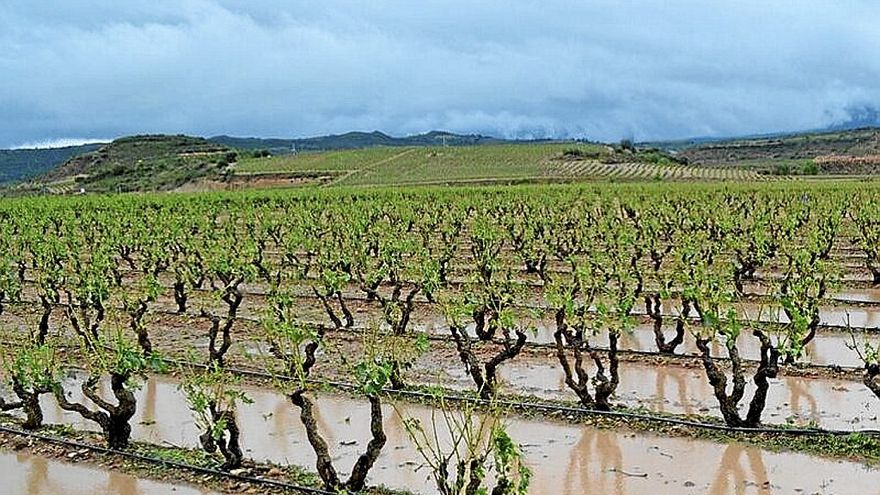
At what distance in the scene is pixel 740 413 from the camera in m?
10.8

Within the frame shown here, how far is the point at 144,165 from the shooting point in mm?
108938

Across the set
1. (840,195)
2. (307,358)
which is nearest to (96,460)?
(307,358)

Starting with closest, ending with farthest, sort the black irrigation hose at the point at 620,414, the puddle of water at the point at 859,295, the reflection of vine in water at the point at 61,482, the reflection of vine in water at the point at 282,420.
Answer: the reflection of vine in water at the point at 61,482 → the black irrigation hose at the point at 620,414 → the reflection of vine in water at the point at 282,420 → the puddle of water at the point at 859,295

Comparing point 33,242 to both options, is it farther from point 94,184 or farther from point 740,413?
point 94,184

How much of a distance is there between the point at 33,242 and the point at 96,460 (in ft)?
52.7

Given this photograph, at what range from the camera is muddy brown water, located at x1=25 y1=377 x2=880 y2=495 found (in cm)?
866

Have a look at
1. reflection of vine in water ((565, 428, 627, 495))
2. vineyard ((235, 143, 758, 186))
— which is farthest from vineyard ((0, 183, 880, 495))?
vineyard ((235, 143, 758, 186))

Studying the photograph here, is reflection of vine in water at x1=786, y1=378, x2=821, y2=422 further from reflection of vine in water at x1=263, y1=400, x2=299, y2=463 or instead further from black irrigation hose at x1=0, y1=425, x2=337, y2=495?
reflection of vine in water at x1=263, y1=400, x2=299, y2=463

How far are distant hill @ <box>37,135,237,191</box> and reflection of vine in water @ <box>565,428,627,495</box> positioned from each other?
81.2 metres

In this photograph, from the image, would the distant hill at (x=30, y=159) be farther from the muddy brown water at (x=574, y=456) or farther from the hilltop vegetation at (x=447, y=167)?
the muddy brown water at (x=574, y=456)

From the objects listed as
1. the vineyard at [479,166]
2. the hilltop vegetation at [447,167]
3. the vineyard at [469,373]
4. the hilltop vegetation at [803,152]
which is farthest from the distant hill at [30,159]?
the vineyard at [469,373]

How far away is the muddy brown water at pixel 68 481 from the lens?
906cm

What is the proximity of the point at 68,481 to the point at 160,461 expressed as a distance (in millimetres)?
886

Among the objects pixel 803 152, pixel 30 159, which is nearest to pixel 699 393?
pixel 803 152
